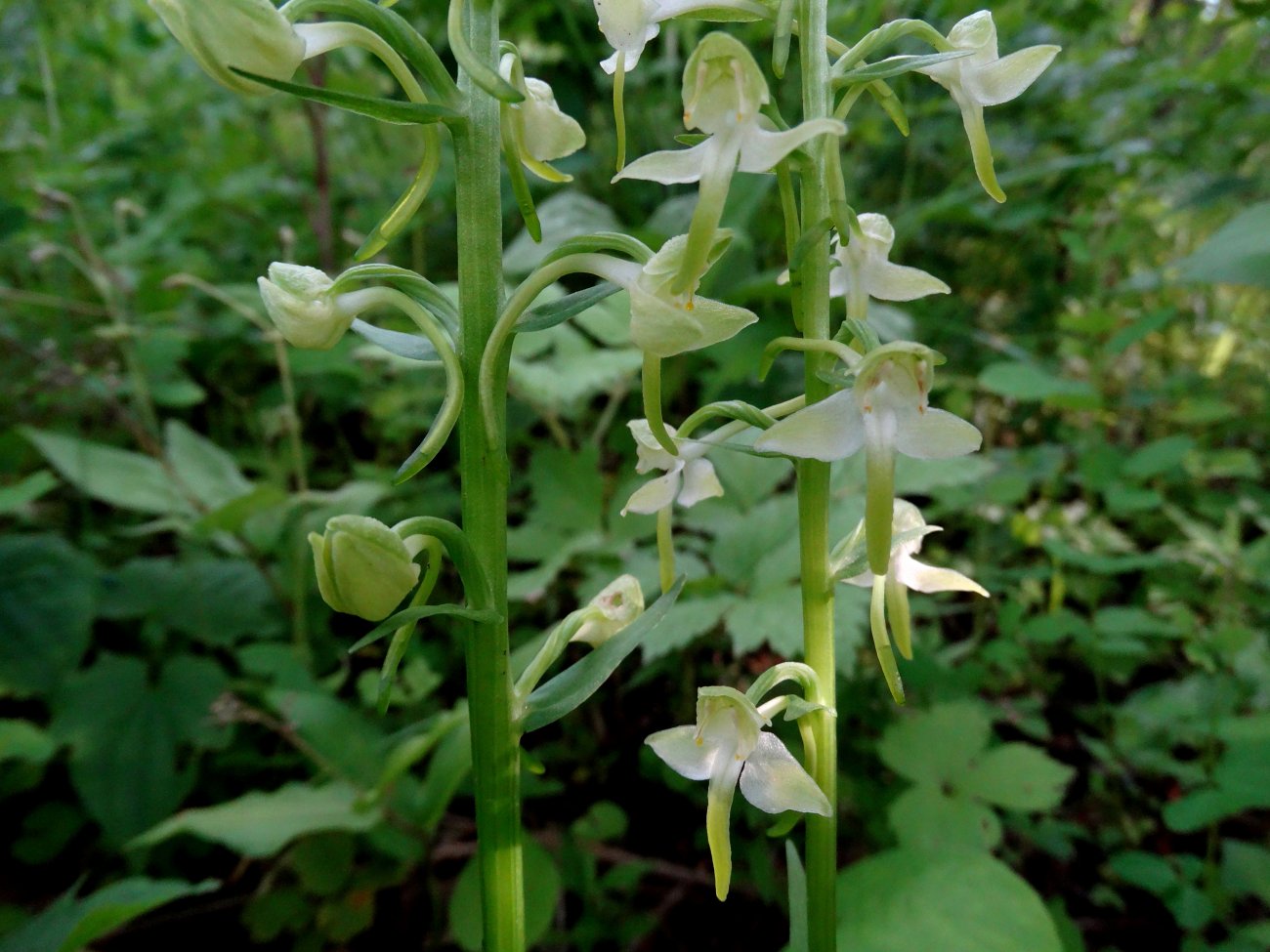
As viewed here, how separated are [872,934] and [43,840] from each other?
124 cm

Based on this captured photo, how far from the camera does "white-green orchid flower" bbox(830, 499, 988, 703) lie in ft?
2.12

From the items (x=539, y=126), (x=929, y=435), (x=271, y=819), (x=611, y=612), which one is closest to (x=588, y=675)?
(x=611, y=612)

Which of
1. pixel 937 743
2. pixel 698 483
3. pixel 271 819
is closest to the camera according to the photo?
pixel 698 483

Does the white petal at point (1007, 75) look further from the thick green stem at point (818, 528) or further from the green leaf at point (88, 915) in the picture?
the green leaf at point (88, 915)

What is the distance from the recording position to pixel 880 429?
60cm

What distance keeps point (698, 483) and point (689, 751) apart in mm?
223

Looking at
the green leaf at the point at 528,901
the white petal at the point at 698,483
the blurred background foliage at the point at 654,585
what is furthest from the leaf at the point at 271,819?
the white petal at the point at 698,483

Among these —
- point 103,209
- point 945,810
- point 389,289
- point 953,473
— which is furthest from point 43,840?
point 103,209

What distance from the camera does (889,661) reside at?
635 mm

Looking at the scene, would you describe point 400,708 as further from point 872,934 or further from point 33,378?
point 33,378

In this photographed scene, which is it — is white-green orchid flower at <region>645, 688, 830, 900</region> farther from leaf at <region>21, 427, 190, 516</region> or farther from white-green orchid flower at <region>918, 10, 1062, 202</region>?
leaf at <region>21, 427, 190, 516</region>

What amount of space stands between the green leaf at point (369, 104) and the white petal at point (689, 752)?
464mm

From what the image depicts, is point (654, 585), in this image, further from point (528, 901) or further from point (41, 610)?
point (41, 610)

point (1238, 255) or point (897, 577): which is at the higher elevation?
point (1238, 255)
